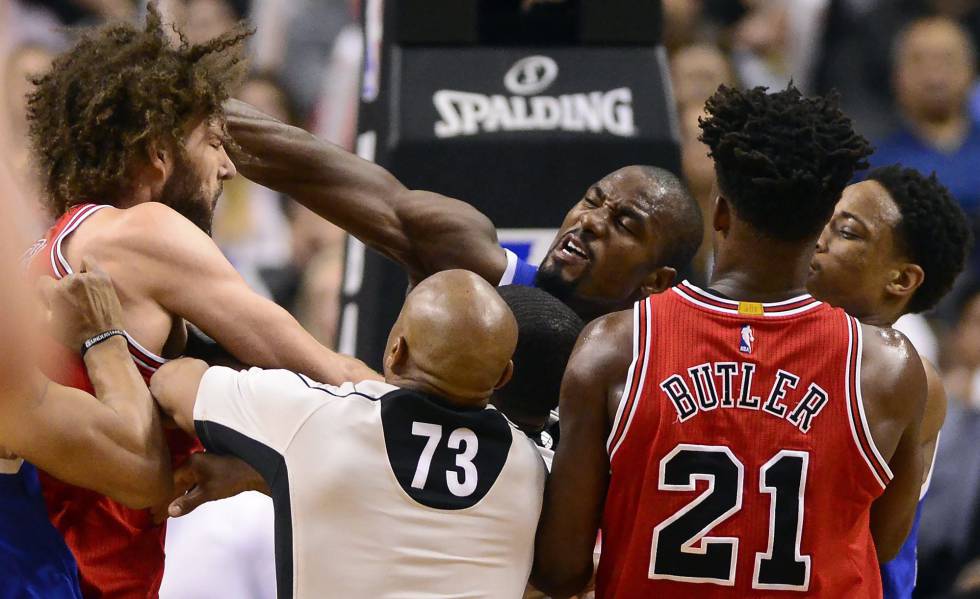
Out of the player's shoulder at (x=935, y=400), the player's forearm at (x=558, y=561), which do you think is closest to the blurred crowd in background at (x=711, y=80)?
the player's shoulder at (x=935, y=400)

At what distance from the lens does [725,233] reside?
2654mm

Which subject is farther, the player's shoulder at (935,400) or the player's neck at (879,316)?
the player's neck at (879,316)

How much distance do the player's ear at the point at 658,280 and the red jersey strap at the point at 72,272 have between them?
54.7 inches

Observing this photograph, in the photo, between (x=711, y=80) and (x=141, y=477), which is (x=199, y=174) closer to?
(x=141, y=477)

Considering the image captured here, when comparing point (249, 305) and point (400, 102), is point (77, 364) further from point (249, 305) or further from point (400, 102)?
point (400, 102)

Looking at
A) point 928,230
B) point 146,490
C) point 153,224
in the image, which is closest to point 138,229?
point 153,224

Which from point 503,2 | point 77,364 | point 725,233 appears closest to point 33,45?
point 503,2

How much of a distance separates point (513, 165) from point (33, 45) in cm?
381

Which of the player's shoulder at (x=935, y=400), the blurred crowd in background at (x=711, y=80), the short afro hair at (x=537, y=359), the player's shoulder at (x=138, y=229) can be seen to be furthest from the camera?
the blurred crowd in background at (x=711, y=80)

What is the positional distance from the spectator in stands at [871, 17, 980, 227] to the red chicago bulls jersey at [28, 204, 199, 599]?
493 centimetres

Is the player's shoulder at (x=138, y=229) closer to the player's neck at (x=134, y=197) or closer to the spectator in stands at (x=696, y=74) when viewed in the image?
the player's neck at (x=134, y=197)

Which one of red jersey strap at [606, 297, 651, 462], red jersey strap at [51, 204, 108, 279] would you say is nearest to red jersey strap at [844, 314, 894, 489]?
red jersey strap at [606, 297, 651, 462]

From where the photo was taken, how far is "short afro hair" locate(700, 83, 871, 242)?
101 inches

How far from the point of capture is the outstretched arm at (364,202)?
372 cm
